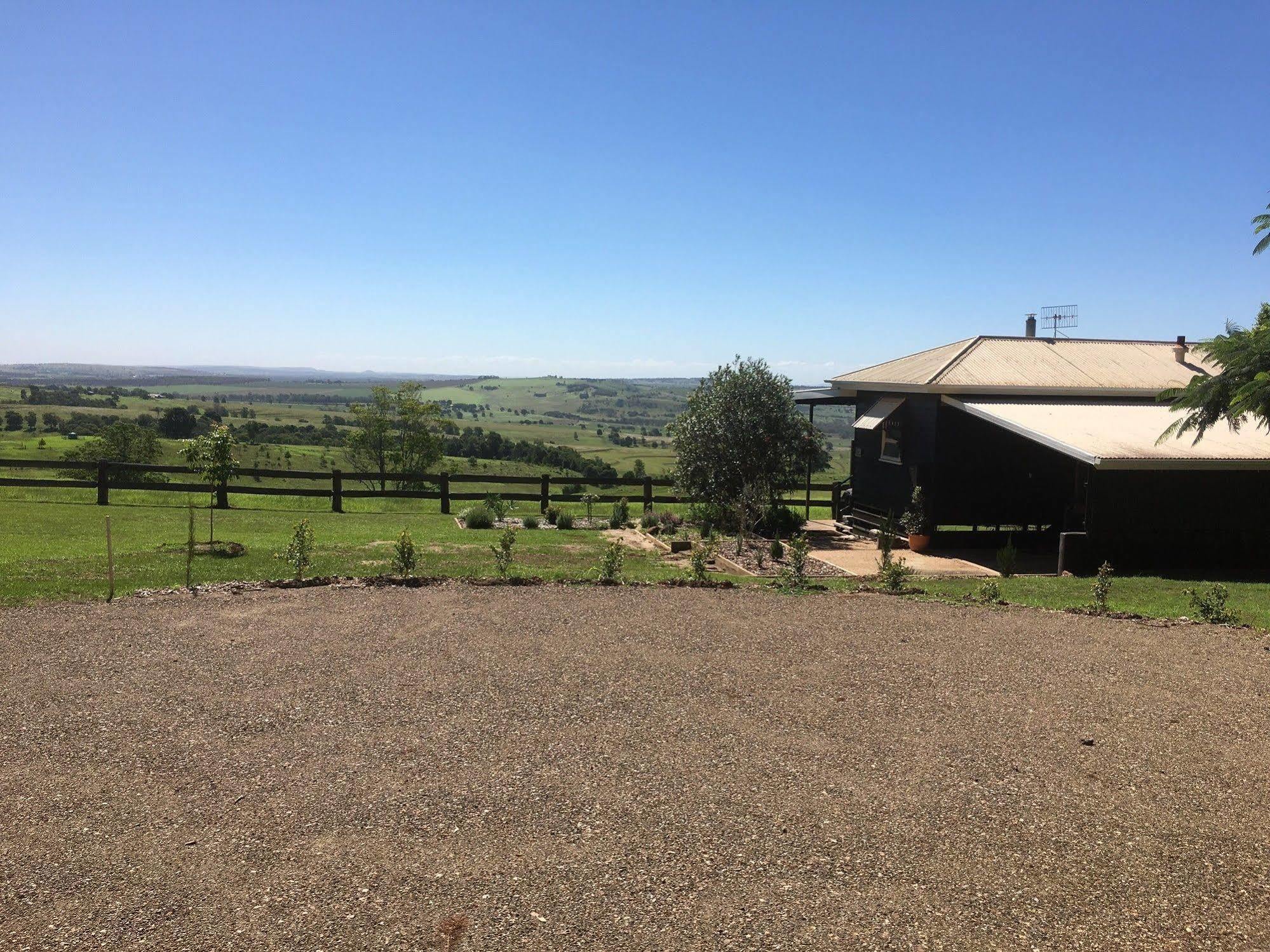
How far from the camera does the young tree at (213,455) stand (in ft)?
53.1

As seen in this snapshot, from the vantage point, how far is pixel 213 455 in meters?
16.5

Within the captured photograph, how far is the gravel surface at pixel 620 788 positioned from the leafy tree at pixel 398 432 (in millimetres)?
28658

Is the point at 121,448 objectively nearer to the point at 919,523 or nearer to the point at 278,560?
→ the point at 278,560

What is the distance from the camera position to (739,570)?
42.6 ft

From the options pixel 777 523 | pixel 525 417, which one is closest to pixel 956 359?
pixel 777 523

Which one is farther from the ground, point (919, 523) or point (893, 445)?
point (893, 445)

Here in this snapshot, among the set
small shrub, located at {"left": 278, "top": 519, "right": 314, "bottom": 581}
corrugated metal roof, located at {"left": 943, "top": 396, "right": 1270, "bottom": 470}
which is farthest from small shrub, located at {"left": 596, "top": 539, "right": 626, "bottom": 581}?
corrugated metal roof, located at {"left": 943, "top": 396, "right": 1270, "bottom": 470}

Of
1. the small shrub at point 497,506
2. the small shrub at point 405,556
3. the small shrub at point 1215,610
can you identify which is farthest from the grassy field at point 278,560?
the small shrub at point 497,506

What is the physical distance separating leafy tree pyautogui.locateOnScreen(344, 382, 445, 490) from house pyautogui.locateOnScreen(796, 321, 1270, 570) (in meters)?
21.4

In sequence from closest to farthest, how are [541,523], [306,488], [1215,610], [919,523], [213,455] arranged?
[1215,610] → [919,523] → [213,455] → [541,523] → [306,488]

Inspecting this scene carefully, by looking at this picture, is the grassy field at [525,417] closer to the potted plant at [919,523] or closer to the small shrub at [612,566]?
the potted plant at [919,523]

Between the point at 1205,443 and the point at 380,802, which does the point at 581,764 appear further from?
the point at 1205,443

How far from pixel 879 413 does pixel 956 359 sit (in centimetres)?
183

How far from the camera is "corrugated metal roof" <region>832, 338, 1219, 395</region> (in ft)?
54.2
